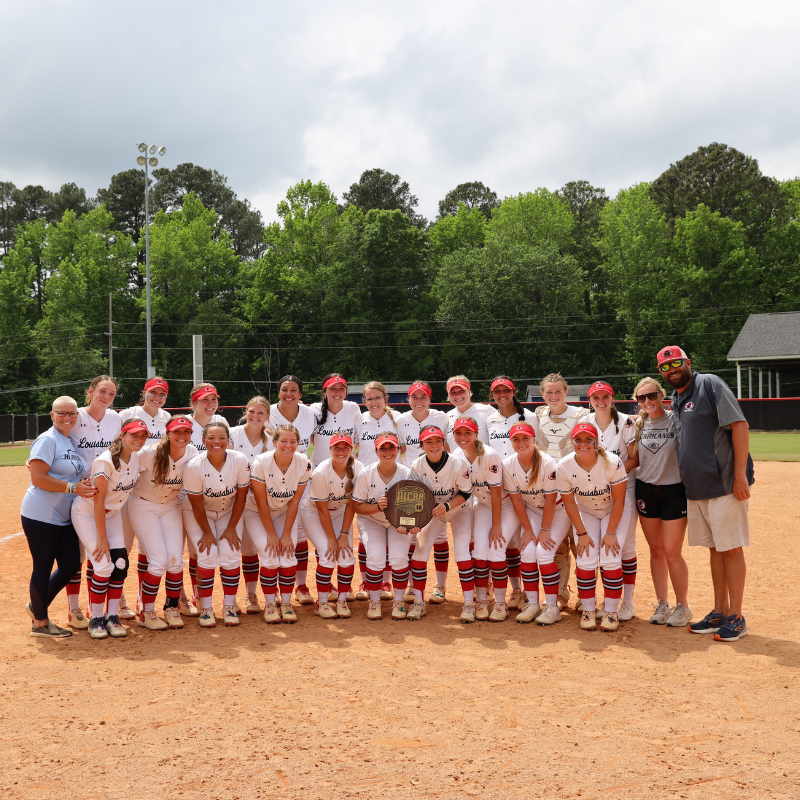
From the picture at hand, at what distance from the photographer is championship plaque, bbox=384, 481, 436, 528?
5.93m

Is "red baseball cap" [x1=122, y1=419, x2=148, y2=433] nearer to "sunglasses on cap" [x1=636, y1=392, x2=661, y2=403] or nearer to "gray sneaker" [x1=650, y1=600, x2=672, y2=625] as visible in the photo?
"sunglasses on cap" [x1=636, y1=392, x2=661, y2=403]

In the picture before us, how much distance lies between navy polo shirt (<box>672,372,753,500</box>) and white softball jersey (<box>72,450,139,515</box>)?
408 centimetres

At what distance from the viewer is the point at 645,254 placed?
45.3 m

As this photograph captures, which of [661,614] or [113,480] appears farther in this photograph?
[661,614]

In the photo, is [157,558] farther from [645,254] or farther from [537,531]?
[645,254]

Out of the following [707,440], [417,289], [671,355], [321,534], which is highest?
[417,289]

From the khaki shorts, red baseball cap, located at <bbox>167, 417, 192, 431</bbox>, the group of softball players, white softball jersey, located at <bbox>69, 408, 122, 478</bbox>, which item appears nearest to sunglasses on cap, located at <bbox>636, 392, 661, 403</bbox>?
the group of softball players

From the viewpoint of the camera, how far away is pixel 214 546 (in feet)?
19.4

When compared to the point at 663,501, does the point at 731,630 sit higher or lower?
lower

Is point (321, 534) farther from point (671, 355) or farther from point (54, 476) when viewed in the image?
point (671, 355)

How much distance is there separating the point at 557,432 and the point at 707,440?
1413mm

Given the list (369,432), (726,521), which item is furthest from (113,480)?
(726,521)

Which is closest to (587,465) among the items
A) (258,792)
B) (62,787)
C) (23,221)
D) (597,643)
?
(597,643)

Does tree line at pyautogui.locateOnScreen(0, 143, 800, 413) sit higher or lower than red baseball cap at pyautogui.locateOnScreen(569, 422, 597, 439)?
higher
